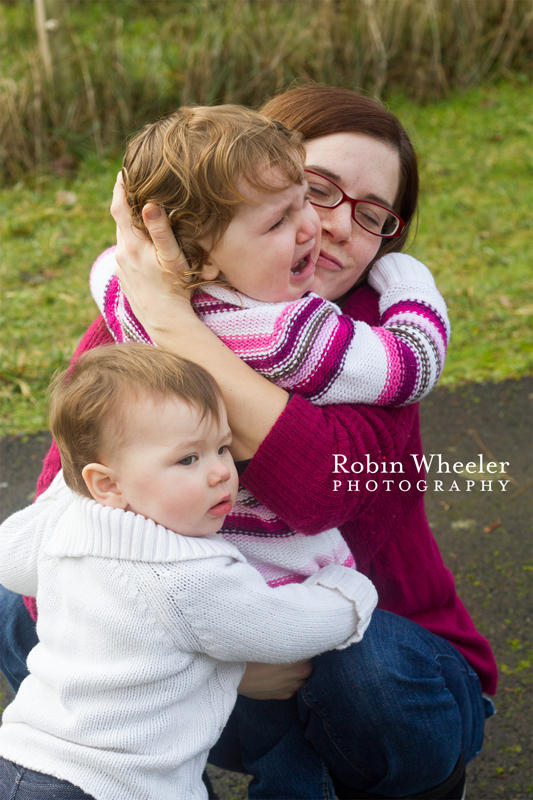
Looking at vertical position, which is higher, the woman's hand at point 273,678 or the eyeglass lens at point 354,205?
the eyeglass lens at point 354,205

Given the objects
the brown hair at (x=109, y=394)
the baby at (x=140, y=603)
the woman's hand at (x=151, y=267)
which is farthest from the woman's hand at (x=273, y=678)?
the woman's hand at (x=151, y=267)

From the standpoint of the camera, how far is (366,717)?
1659 mm

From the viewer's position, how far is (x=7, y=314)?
4.26 m

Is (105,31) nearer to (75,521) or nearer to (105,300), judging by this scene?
(105,300)

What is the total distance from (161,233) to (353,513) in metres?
0.72

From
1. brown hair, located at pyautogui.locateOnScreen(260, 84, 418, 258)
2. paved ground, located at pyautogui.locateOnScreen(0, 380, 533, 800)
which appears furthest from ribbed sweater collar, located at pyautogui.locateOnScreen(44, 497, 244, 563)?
paved ground, located at pyautogui.locateOnScreen(0, 380, 533, 800)

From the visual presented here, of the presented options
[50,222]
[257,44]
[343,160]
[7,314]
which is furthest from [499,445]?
[257,44]

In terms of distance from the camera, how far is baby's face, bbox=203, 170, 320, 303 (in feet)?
4.99

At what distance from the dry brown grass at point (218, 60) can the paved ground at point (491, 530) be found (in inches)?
119

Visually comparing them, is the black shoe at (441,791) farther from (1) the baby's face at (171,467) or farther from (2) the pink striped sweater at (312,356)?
(1) the baby's face at (171,467)

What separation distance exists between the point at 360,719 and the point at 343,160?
4.25ft

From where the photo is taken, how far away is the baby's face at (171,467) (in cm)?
139

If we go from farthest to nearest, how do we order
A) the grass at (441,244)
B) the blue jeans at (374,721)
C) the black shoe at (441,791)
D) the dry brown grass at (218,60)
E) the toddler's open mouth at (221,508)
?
1. the dry brown grass at (218,60)
2. the grass at (441,244)
3. the black shoe at (441,791)
4. the blue jeans at (374,721)
5. the toddler's open mouth at (221,508)

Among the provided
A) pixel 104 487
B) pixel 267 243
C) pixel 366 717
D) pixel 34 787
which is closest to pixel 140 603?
pixel 104 487
